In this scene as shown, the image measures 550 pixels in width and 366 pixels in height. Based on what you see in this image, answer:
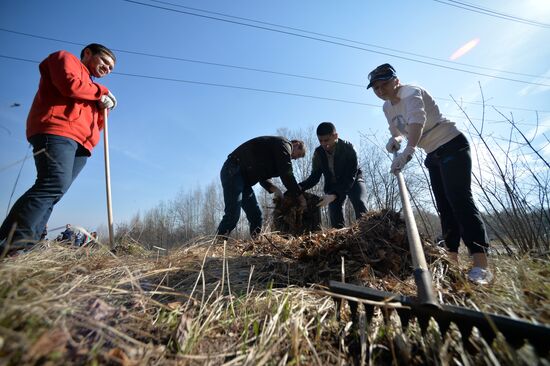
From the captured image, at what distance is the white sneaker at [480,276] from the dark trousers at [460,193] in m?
0.16

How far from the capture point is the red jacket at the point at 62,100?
1785 mm

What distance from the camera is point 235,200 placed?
3.33m

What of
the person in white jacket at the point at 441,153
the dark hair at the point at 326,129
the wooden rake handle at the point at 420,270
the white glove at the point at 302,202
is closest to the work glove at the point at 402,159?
the person in white jacket at the point at 441,153

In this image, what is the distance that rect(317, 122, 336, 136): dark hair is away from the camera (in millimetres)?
3715

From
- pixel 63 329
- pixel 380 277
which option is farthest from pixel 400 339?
pixel 63 329

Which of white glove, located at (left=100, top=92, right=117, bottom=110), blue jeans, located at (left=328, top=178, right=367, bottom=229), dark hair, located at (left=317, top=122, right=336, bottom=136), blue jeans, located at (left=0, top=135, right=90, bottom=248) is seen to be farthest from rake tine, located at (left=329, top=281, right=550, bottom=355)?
dark hair, located at (left=317, top=122, right=336, bottom=136)

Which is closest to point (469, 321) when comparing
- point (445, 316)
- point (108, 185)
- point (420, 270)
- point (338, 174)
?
point (445, 316)

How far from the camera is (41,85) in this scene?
1881 millimetres

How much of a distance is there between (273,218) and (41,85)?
2.90 meters

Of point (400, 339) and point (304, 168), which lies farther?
point (304, 168)

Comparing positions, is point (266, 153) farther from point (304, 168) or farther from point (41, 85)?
point (304, 168)

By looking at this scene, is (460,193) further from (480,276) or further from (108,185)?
(108,185)

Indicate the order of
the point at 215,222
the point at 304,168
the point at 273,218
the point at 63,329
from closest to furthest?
1. the point at 63,329
2. the point at 273,218
3. the point at 304,168
4. the point at 215,222

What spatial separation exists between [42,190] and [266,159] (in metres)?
2.38
